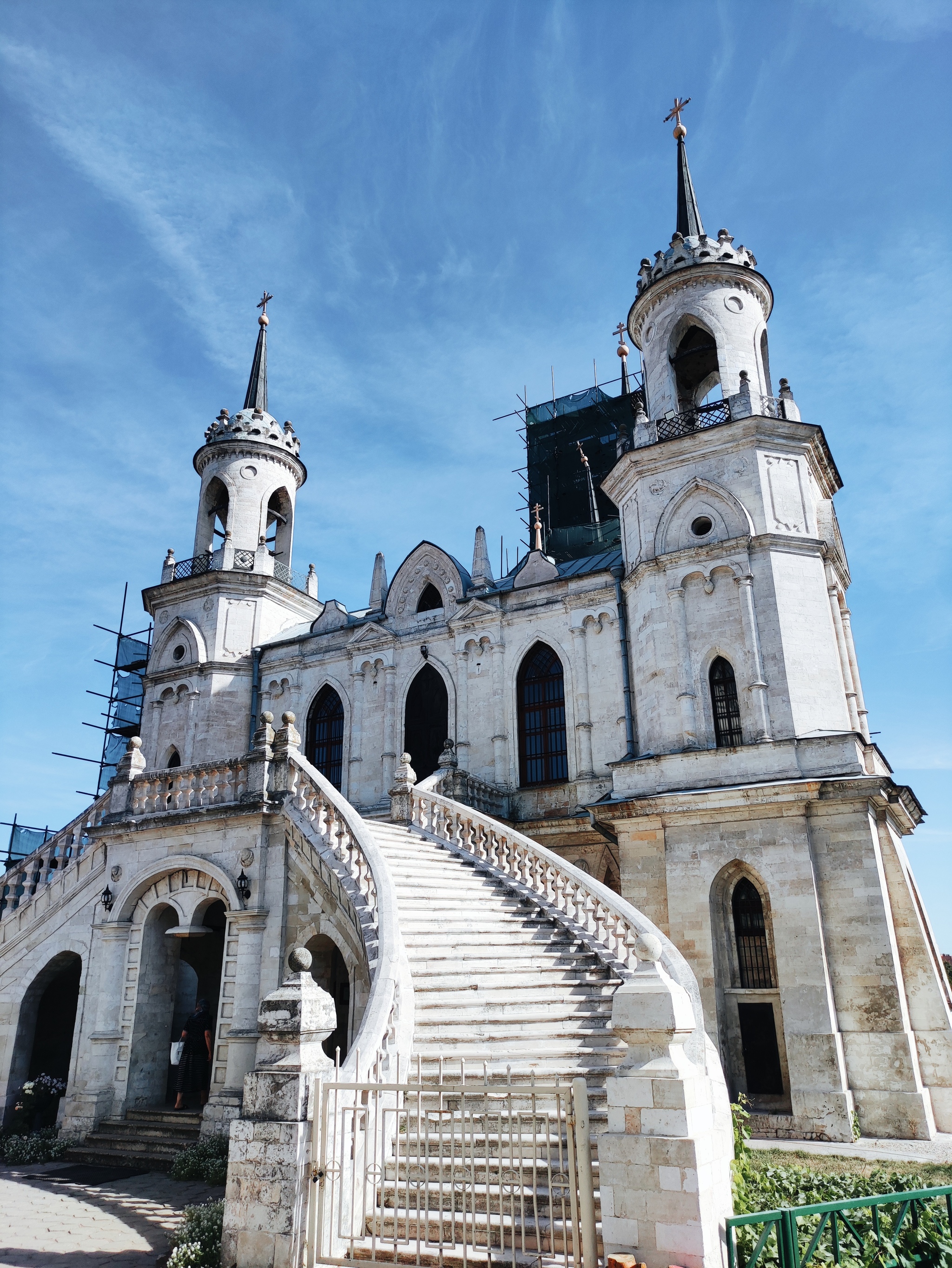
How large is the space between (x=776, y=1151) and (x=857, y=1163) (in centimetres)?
109

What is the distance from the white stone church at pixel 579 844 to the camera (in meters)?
11.7

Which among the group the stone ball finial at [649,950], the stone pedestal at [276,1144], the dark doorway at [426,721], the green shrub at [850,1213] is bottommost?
the green shrub at [850,1213]

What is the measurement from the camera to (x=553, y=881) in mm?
14438

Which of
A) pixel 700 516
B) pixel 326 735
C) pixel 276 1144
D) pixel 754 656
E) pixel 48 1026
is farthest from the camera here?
pixel 326 735

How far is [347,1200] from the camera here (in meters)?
7.68

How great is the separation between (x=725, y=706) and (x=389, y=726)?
9458mm

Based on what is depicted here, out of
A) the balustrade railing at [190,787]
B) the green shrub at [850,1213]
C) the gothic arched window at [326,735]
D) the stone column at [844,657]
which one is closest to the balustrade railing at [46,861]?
the balustrade railing at [190,787]

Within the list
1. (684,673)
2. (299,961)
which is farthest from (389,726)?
(299,961)

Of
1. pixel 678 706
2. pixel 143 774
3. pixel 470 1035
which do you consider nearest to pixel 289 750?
pixel 143 774

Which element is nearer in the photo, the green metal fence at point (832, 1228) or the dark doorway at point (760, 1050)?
the green metal fence at point (832, 1228)

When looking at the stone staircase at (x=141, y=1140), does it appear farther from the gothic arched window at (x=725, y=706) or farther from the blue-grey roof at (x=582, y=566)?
the blue-grey roof at (x=582, y=566)

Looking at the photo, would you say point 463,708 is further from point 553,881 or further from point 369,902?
point 369,902

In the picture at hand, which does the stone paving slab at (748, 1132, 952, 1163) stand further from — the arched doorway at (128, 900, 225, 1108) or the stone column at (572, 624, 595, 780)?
the arched doorway at (128, 900, 225, 1108)

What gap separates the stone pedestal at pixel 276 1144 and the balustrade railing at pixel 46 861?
12.0 metres
